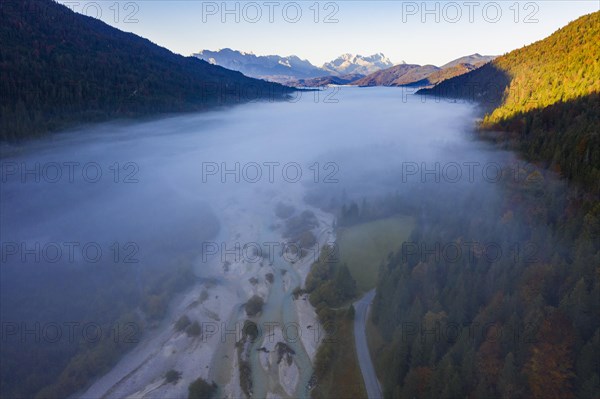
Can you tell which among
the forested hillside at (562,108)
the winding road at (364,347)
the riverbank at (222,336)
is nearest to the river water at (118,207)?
the riverbank at (222,336)

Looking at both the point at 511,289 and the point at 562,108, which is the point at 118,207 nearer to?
the point at 511,289

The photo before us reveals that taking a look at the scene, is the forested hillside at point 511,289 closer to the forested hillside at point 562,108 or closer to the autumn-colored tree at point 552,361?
the autumn-colored tree at point 552,361

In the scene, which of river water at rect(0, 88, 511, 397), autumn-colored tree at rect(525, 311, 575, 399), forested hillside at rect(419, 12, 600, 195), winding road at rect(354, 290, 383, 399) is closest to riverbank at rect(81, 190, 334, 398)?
river water at rect(0, 88, 511, 397)

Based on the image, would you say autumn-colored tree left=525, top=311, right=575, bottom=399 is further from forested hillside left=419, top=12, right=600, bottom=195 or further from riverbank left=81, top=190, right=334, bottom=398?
forested hillside left=419, top=12, right=600, bottom=195

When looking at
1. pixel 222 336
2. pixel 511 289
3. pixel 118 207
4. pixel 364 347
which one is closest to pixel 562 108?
pixel 511 289

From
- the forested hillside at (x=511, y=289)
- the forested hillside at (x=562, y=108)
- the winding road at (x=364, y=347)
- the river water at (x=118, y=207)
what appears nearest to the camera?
the forested hillside at (x=511, y=289)
